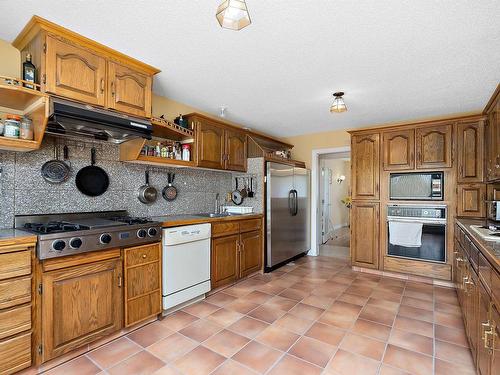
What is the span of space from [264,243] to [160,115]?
7.23 feet

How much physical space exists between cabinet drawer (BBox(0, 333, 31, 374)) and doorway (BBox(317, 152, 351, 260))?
4337mm

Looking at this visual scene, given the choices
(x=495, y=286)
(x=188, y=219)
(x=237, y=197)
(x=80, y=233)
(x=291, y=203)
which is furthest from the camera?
(x=291, y=203)

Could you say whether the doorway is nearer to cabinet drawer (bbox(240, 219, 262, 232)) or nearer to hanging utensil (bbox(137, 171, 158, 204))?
cabinet drawer (bbox(240, 219, 262, 232))

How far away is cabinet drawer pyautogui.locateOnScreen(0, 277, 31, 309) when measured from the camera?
153 centimetres

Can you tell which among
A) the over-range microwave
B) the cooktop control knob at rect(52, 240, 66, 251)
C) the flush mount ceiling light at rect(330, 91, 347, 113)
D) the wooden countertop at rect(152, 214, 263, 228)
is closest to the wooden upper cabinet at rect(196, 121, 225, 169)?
the wooden countertop at rect(152, 214, 263, 228)

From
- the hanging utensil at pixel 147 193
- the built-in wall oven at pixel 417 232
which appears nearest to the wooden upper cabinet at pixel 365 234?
the built-in wall oven at pixel 417 232

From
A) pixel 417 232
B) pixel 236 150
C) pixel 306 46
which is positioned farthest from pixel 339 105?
pixel 417 232

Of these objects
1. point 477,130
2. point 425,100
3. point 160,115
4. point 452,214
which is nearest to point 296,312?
point 452,214

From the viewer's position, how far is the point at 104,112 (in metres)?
2.09

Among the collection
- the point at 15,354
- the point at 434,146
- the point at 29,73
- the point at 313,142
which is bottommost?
the point at 15,354

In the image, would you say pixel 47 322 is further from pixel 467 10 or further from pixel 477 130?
pixel 477 130

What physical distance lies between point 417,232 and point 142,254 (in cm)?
337

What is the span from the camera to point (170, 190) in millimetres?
3232

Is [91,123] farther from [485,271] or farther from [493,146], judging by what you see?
[493,146]
